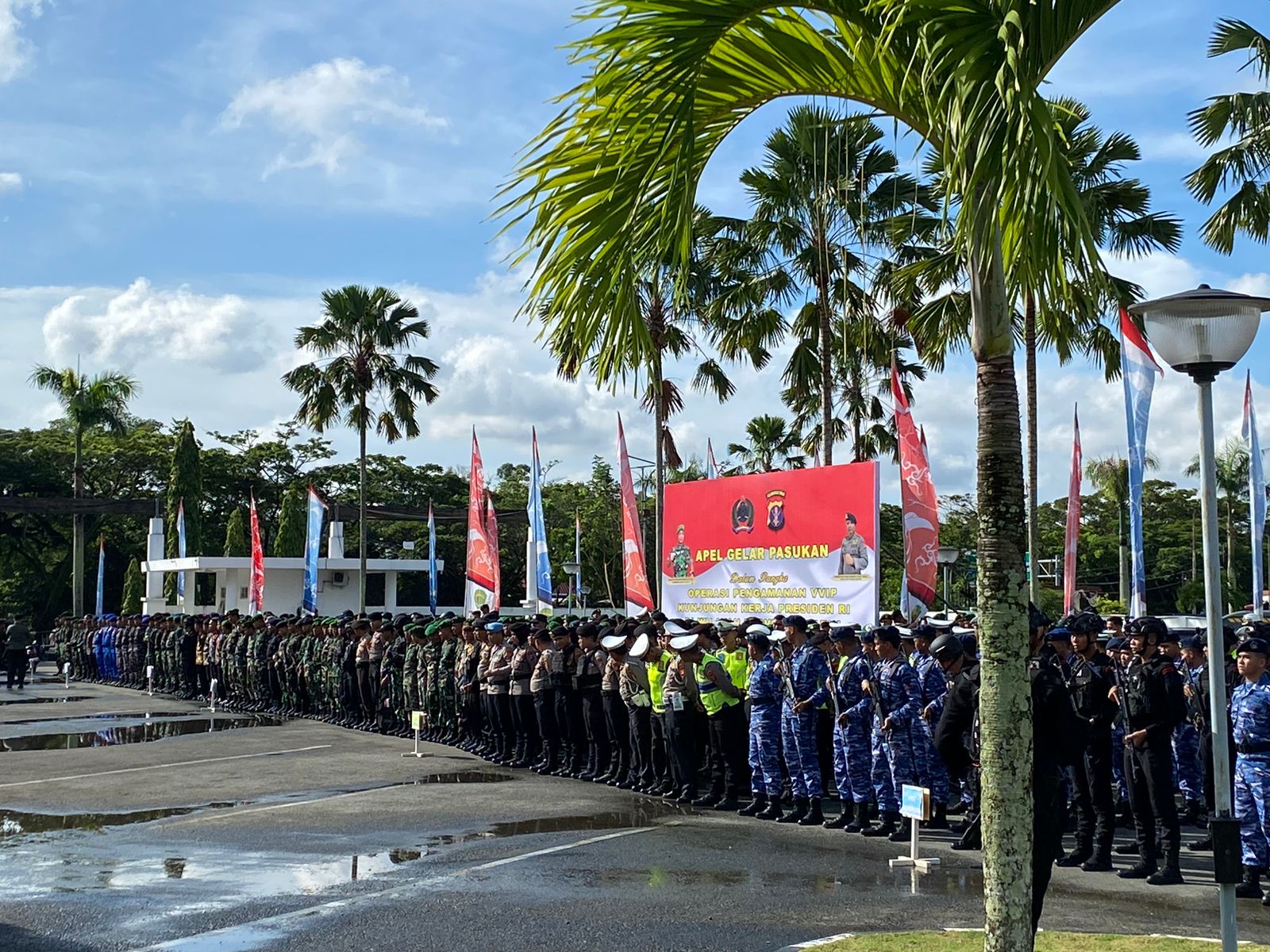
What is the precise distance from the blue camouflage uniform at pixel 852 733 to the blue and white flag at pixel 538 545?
10570mm

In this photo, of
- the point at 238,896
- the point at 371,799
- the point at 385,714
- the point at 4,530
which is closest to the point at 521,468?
the point at 4,530

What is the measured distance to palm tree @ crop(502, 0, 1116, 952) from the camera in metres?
4.32

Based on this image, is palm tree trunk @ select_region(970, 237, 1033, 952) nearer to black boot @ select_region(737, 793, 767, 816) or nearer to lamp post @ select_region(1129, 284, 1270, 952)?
lamp post @ select_region(1129, 284, 1270, 952)

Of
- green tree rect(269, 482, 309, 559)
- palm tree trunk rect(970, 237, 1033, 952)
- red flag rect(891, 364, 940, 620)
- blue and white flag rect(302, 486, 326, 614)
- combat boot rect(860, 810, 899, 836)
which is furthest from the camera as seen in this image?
green tree rect(269, 482, 309, 559)

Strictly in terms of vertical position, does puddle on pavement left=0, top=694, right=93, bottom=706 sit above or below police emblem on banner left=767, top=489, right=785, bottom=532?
below

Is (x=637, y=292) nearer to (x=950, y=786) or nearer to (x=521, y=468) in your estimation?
(x=950, y=786)

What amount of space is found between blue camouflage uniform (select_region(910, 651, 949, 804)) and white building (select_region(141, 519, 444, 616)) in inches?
1129

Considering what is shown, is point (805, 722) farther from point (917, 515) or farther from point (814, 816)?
point (917, 515)

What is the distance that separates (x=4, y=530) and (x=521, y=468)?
2731 cm

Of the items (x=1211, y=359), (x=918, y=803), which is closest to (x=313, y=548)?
(x=918, y=803)

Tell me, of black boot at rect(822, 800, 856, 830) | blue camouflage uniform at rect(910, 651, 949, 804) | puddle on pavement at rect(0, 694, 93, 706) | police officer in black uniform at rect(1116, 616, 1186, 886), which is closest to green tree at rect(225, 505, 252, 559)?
puddle on pavement at rect(0, 694, 93, 706)

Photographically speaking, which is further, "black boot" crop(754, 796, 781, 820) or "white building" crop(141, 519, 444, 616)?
"white building" crop(141, 519, 444, 616)

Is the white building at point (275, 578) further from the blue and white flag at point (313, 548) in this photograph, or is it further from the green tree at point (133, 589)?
the blue and white flag at point (313, 548)

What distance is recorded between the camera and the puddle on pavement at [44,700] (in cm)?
2672
